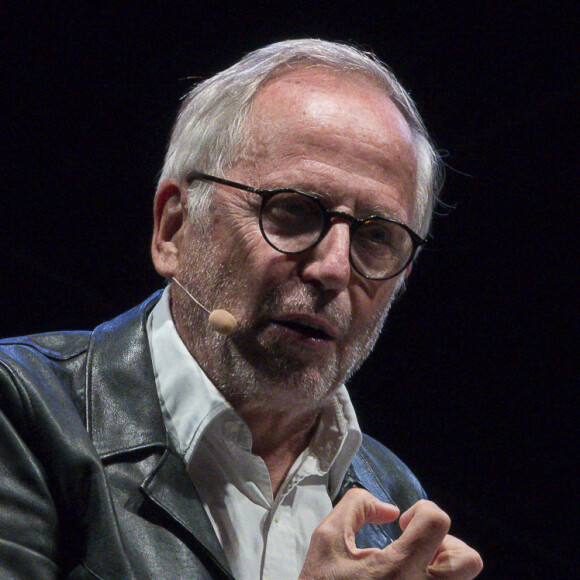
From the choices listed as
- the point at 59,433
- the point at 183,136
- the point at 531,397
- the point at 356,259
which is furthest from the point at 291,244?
the point at 531,397

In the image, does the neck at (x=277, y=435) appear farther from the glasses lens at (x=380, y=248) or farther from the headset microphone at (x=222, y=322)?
the glasses lens at (x=380, y=248)

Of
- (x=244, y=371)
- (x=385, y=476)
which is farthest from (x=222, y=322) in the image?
(x=385, y=476)

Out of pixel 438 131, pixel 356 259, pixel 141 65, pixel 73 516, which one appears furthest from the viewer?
pixel 438 131

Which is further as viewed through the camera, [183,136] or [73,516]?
[183,136]

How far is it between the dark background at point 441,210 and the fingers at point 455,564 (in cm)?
138

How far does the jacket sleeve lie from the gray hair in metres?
0.52

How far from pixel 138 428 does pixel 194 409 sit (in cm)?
11

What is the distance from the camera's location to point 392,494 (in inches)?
68.9

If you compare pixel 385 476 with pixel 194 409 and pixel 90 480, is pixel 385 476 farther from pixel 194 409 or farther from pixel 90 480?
pixel 90 480

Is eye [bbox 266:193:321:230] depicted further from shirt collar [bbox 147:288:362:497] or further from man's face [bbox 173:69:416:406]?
shirt collar [bbox 147:288:362:497]

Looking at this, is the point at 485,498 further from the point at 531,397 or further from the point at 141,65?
the point at 141,65

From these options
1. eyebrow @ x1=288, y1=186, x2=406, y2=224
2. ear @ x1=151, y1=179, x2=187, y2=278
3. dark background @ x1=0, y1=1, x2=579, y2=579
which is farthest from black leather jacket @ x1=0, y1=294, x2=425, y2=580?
dark background @ x1=0, y1=1, x2=579, y2=579

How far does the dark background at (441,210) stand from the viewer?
2.08 metres

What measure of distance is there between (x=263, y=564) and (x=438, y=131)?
163 centimetres
